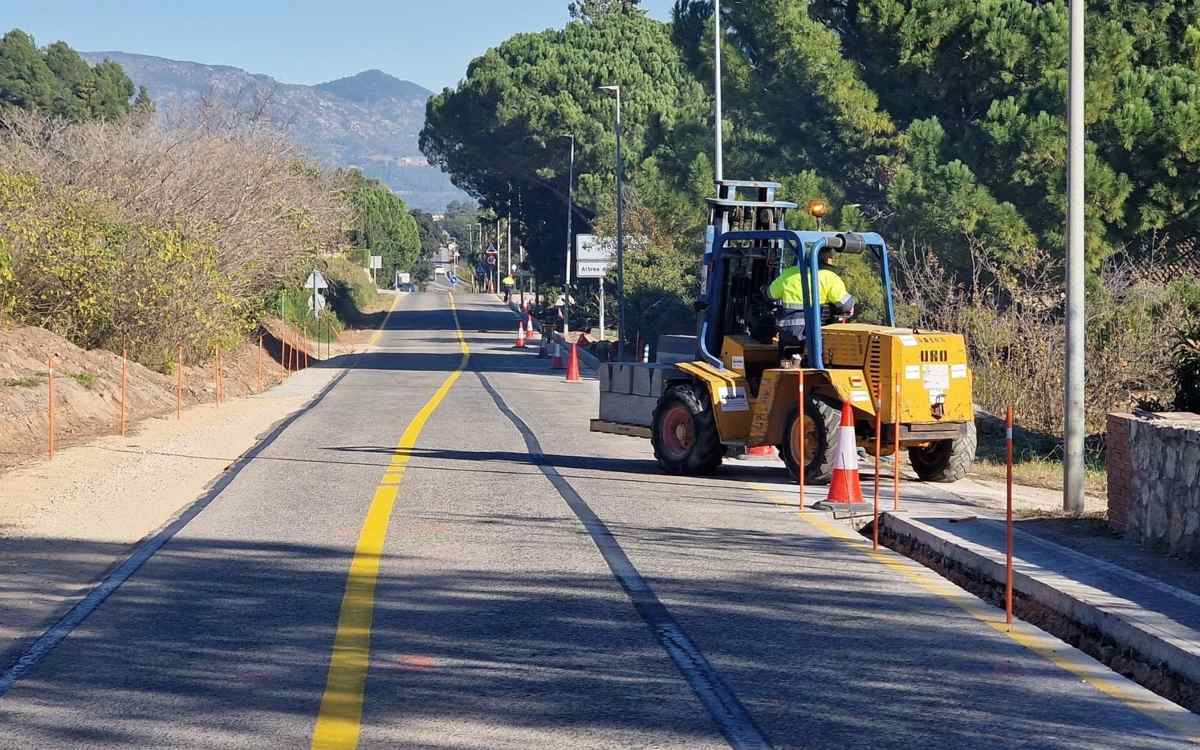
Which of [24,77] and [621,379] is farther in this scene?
[24,77]

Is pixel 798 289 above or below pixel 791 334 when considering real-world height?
above

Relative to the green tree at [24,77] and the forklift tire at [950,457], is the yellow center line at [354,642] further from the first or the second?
the green tree at [24,77]

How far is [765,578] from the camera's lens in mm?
10656

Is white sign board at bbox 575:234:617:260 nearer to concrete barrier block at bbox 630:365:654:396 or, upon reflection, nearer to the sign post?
the sign post

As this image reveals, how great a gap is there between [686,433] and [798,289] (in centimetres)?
207

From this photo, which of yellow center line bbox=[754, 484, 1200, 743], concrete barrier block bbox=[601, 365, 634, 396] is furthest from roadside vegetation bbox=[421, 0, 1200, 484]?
concrete barrier block bbox=[601, 365, 634, 396]

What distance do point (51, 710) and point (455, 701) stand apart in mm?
1849

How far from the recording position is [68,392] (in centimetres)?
2600

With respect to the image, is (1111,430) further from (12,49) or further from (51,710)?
(12,49)

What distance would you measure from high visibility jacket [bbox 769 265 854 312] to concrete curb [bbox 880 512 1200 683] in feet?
14.8

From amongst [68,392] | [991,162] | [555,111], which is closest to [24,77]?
[555,111]

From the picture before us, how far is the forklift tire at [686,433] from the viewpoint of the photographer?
17062 mm

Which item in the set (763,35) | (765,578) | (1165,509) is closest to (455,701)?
(765,578)

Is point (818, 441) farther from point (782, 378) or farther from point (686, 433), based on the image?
point (686, 433)
